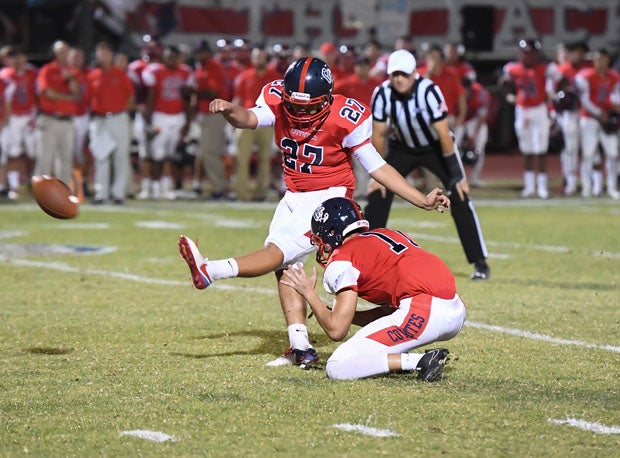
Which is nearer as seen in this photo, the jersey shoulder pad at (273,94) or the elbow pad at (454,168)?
the jersey shoulder pad at (273,94)

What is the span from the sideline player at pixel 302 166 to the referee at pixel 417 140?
2361mm

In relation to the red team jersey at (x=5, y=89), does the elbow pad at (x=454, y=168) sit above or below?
below

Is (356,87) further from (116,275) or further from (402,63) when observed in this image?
(402,63)

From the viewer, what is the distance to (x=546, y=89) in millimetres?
16391

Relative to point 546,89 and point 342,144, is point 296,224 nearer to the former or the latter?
point 342,144

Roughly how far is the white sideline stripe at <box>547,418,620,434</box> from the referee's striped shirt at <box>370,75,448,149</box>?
425 centimetres

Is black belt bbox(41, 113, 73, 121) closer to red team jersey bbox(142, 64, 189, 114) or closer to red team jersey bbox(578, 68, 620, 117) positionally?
red team jersey bbox(142, 64, 189, 114)

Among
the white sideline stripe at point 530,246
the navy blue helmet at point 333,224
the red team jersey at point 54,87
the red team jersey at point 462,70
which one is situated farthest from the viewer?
the red team jersey at point 462,70

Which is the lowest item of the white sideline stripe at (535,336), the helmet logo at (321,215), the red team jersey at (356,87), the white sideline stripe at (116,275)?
the white sideline stripe at (116,275)

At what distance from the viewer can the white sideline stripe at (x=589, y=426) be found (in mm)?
4672

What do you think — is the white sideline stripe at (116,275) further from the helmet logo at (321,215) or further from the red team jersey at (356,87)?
the red team jersey at (356,87)

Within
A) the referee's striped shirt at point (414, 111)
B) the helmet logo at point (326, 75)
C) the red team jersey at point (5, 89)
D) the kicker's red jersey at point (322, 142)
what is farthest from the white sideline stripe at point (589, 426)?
the red team jersey at point (5, 89)

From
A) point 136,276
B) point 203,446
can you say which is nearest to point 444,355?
point 203,446

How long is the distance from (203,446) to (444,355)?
5.01ft
